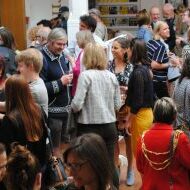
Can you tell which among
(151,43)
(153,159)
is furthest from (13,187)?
(151,43)

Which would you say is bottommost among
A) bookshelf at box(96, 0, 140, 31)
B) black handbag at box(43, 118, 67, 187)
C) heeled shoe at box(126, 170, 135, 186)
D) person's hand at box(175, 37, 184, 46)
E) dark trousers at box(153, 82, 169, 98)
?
heeled shoe at box(126, 170, 135, 186)

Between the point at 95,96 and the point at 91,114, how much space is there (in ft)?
0.56

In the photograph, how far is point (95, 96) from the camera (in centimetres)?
430

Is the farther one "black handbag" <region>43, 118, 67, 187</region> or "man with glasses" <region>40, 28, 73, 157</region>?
"man with glasses" <region>40, 28, 73, 157</region>

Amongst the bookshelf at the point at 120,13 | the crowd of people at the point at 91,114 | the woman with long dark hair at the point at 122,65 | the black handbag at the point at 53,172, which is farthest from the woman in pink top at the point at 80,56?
the bookshelf at the point at 120,13

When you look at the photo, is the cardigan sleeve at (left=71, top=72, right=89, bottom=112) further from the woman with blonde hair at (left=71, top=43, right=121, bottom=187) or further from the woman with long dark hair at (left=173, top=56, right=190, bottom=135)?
the woman with long dark hair at (left=173, top=56, right=190, bottom=135)

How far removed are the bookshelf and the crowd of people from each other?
547 cm

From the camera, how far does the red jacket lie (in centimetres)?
346

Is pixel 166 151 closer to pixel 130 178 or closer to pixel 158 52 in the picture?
pixel 130 178

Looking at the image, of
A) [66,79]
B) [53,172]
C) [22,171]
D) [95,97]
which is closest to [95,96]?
[95,97]

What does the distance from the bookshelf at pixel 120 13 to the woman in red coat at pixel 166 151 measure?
8509 millimetres

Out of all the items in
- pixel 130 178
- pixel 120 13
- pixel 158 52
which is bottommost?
pixel 130 178

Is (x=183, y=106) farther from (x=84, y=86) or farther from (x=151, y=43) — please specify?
(x=151, y=43)

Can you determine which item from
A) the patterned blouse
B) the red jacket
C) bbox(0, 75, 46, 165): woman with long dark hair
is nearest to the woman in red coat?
the red jacket
